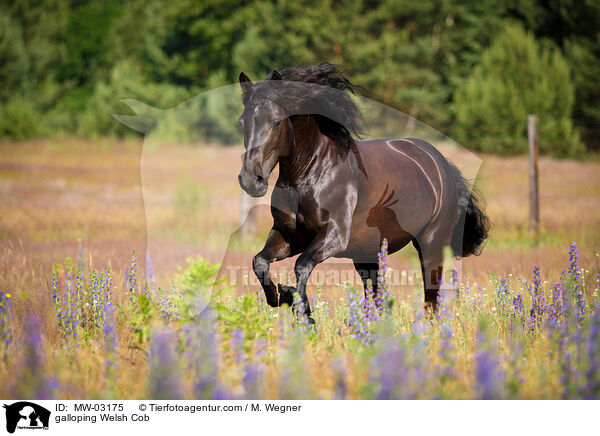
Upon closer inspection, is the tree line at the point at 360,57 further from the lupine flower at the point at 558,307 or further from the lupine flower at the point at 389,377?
the lupine flower at the point at 389,377

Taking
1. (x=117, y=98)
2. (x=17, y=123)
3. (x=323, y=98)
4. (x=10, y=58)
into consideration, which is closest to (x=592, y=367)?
(x=323, y=98)

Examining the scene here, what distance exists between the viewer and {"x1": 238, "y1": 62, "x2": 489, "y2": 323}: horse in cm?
385

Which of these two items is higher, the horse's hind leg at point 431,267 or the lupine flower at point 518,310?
the horse's hind leg at point 431,267

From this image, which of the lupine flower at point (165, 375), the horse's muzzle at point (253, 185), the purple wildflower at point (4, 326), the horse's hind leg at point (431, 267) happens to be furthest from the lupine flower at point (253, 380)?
the horse's hind leg at point (431, 267)

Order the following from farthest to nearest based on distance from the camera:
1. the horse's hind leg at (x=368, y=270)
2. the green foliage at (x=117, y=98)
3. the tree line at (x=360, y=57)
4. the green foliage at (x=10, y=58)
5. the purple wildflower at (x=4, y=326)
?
1. the green foliage at (x=10, y=58)
2. the green foliage at (x=117, y=98)
3. the tree line at (x=360, y=57)
4. the horse's hind leg at (x=368, y=270)
5. the purple wildflower at (x=4, y=326)

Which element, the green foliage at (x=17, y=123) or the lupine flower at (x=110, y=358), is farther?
the green foliage at (x=17, y=123)

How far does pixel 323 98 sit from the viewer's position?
428cm

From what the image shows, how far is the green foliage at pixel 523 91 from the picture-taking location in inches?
846

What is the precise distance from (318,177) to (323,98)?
1.92ft

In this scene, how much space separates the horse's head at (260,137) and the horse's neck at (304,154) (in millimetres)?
177

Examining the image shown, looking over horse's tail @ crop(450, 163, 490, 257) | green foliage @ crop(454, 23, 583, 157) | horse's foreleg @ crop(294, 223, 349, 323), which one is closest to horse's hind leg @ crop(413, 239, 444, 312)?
horse's tail @ crop(450, 163, 490, 257)
